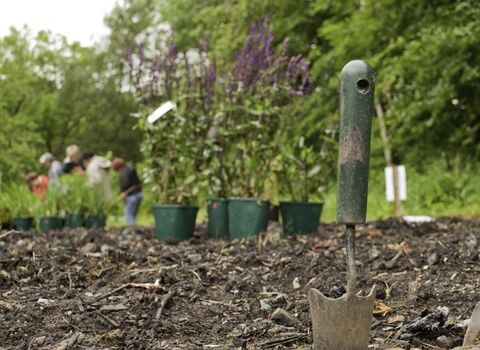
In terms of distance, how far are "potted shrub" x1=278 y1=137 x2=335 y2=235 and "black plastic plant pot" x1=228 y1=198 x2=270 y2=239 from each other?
0.29 m

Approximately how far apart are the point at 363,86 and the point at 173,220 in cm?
264

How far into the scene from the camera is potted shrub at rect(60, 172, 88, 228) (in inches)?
219

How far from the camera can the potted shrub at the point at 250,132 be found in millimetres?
3822

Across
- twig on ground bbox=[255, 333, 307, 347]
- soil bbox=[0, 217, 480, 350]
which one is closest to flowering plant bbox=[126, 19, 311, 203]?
soil bbox=[0, 217, 480, 350]

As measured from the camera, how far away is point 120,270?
9.19ft

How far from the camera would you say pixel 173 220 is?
3.96m

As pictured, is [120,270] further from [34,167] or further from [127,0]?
[127,0]

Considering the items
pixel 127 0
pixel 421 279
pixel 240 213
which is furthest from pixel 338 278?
pixel 127 0

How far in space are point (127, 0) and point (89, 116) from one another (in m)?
4.70

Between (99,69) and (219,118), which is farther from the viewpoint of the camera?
(99,69)

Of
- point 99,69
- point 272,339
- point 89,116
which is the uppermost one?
point 99,69

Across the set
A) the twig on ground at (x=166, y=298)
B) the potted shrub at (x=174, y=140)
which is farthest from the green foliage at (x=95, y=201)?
the twig on ground at (x=166, y=298)

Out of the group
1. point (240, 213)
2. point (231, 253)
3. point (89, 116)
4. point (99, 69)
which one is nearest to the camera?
point (231, 253)

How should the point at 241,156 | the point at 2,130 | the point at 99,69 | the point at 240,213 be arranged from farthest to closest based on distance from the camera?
the point at 99,69, the point at 2,130, the point at 241,156, the point at 240,213
